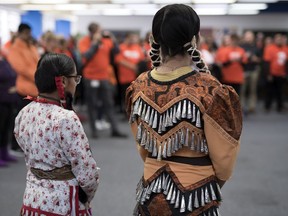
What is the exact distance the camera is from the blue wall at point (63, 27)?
15.6 meters

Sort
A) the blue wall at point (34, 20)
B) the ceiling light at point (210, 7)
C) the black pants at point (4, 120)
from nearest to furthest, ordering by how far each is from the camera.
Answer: the black pants at point (4, 120) < the ceiling light at point (210, 7) < the blue wall at point (34, 20)

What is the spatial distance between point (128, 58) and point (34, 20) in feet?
22.0

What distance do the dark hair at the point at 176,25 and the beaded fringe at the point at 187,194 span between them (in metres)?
0.50

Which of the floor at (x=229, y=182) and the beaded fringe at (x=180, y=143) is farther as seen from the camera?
the floor at (x=229, y=182)

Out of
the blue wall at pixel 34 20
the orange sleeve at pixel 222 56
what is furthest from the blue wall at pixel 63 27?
the orange sleeve at pixel 222 56

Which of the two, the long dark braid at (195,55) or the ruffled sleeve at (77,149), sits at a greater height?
the long dark braid at (195,55)

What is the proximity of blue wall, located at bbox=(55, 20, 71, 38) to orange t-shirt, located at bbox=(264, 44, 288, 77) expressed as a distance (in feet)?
26.6

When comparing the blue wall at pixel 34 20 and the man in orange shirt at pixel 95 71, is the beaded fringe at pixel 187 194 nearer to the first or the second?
the man in orange shirt at pixel 95 71

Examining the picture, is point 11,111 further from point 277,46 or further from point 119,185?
point 277,46

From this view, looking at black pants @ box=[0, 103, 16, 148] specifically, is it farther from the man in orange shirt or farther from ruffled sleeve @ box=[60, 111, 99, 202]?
ruffled sleeve @ box=[60, 111, 99, 202]

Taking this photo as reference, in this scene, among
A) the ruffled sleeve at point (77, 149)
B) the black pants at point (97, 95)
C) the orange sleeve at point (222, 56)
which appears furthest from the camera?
the orange sleeve at point (222, 56)

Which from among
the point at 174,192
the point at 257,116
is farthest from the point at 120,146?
the point at 174,192

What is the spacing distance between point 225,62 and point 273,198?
4.21 metres

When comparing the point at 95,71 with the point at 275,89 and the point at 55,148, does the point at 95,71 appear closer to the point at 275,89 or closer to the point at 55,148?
the point at 55,148
